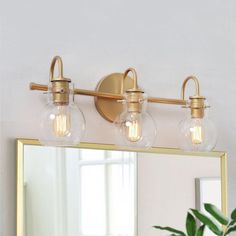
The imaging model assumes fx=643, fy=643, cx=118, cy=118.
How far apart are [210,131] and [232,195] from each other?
0.34 m

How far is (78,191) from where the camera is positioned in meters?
1.47

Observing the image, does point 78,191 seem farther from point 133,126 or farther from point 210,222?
→ point 210,222

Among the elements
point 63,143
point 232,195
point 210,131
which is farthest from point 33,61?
point 232,195

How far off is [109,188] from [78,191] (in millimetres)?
85

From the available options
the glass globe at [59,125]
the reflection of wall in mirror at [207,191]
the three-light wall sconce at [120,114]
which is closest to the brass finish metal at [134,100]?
the three-light wall sconce at [120,114]

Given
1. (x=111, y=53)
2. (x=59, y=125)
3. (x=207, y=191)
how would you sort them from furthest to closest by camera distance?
(x=207, y=191) → (x=111, y=53) → (x=59, y=125)

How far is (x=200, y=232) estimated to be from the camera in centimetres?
142

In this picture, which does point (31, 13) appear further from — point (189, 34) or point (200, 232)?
point (200, 232)

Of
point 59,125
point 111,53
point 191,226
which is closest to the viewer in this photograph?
point 59,125

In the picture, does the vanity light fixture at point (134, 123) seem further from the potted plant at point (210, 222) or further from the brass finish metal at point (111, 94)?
the potted plant at point (210, 222)

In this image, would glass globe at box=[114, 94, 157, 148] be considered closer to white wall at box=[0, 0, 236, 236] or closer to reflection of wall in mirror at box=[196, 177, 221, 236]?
white wall at box=[0, 0, 236, 236]

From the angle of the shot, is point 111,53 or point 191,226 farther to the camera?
point 111,53

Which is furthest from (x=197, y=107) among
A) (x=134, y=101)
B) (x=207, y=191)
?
(x=207, y=191)

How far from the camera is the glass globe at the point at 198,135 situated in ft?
4.96
